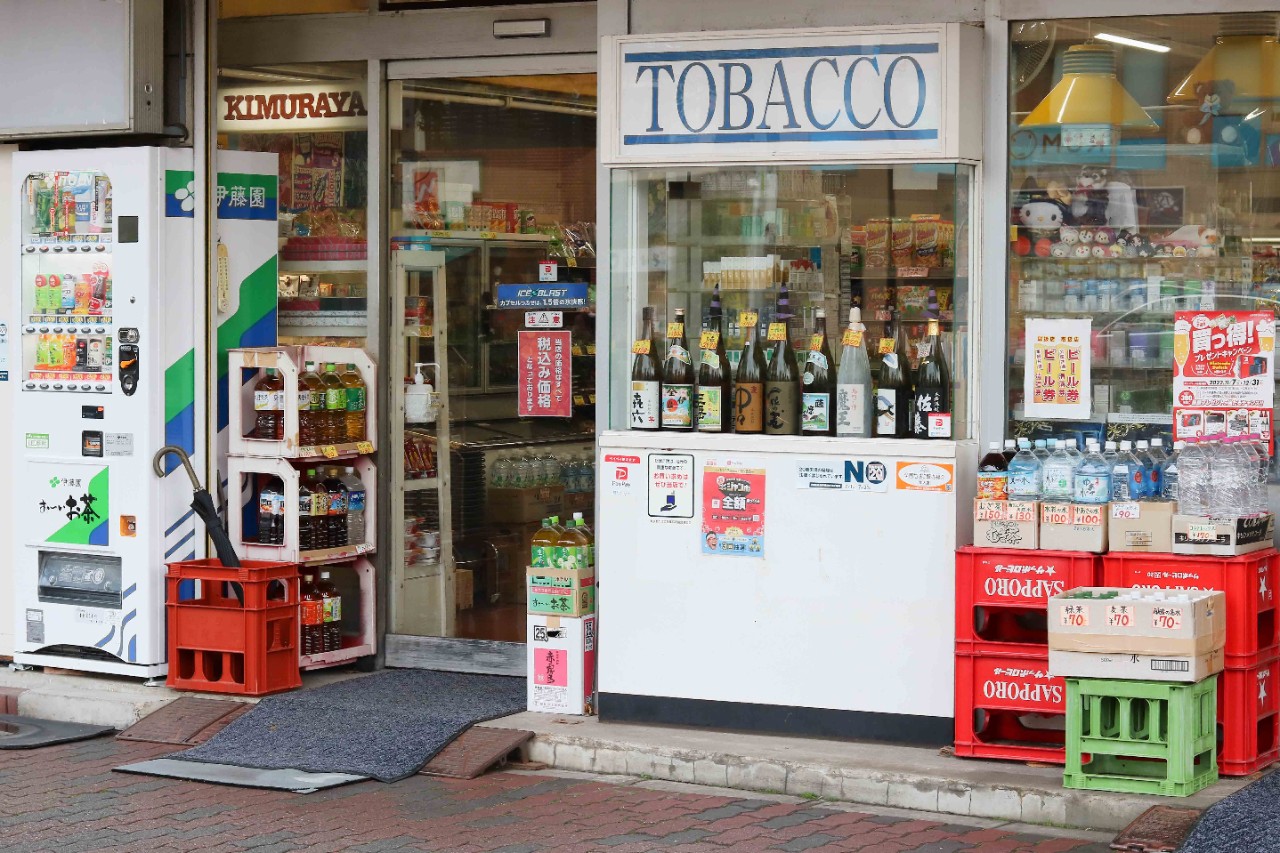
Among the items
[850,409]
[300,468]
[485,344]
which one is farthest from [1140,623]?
[300,468]

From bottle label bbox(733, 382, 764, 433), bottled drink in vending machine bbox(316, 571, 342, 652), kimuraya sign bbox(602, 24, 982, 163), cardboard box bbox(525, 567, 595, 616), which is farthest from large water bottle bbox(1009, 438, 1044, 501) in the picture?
bottled drink in vending machine bbox(316, 571, 342, 652)

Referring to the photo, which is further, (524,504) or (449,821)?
(524,504)

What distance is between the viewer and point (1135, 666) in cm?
631

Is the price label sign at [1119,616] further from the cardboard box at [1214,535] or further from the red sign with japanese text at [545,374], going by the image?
the red sign with japanese text at [545,374]

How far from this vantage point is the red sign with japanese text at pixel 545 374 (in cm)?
878

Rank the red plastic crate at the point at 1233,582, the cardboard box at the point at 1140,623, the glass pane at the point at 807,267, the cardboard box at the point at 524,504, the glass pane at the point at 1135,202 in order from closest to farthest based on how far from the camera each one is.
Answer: the cardboard box at the point at 1140,623 → the red plastic crate at the point at 1233,582 → the glass pane at the point at 1135,202 → the glass pane at the point at 807,267 → the cardboard box at the point at 524,504

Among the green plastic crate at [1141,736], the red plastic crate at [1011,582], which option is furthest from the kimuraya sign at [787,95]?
the green plastic crate at [1141,736]

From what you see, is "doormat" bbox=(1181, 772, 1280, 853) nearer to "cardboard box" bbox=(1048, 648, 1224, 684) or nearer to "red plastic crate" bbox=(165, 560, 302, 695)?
"cardboard box" bbox=(1048, 648, 1224, 684)

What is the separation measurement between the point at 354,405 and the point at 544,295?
1.06m

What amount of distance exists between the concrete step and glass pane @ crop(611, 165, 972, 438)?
1.26 metres

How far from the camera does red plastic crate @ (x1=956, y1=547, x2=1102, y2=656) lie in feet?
22.2

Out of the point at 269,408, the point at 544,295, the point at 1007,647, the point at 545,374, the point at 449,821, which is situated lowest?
the point at 449,821

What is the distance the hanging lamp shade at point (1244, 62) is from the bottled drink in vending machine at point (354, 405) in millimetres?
4073

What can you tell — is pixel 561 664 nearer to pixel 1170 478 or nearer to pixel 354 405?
pixel 354 405
